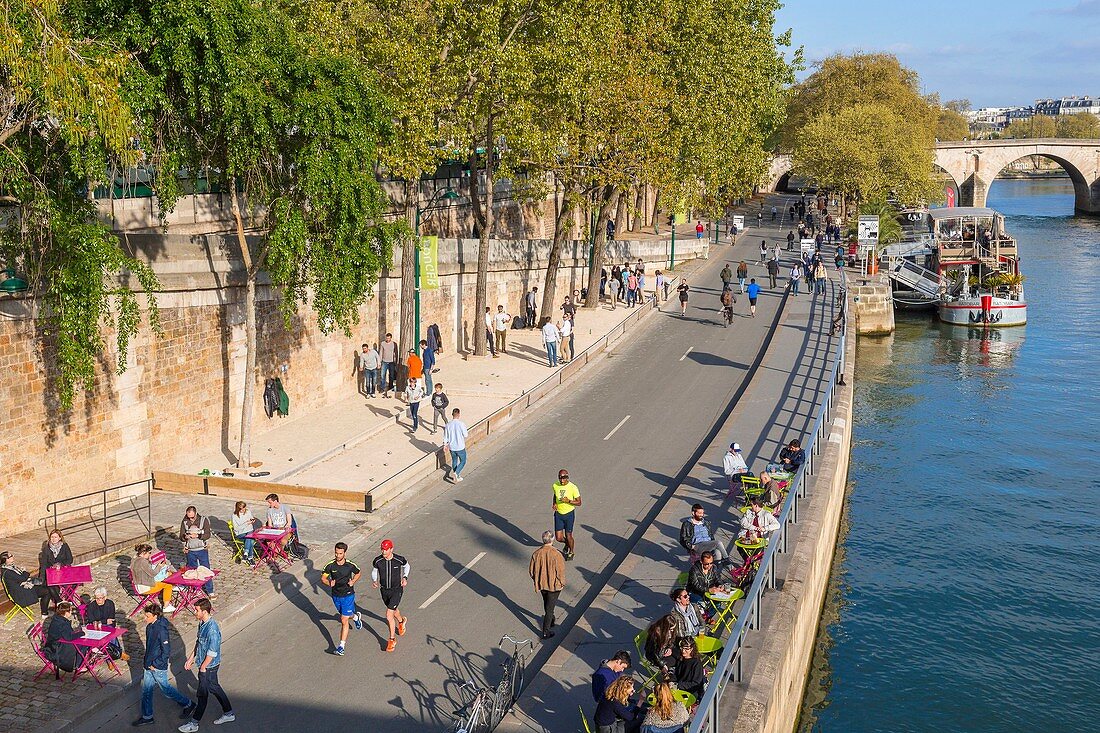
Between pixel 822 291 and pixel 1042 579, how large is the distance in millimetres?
22280

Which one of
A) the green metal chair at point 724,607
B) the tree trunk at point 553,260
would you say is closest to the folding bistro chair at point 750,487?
the green metal chair at point 724,607

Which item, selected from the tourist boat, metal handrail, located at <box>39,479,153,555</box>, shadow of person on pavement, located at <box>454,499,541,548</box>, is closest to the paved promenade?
shadow of person on pavement, located at <box>454,499,541,548</box>

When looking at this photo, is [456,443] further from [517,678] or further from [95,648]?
[95,648]

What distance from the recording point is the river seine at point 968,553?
57.7 ft

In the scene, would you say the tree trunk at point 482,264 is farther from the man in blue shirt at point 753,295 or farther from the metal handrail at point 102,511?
the metal handrail at point 102,511

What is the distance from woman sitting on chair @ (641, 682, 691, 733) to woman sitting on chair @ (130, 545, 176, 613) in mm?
7269

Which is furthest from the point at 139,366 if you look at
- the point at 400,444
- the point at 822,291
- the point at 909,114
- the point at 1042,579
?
the point at 909,114

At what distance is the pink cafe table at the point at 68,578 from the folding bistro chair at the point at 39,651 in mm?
582

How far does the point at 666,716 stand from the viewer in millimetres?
10711

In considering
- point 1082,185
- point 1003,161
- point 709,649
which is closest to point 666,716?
point 709,649

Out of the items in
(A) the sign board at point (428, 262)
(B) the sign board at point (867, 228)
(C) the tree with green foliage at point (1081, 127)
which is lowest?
(A) the sign board at point (428, 262)

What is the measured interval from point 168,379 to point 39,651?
8640 millimetres

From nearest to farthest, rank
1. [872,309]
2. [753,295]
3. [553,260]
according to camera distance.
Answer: [553,260] → [753,295] → [872,309]

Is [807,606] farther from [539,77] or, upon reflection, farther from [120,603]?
[539,77]
